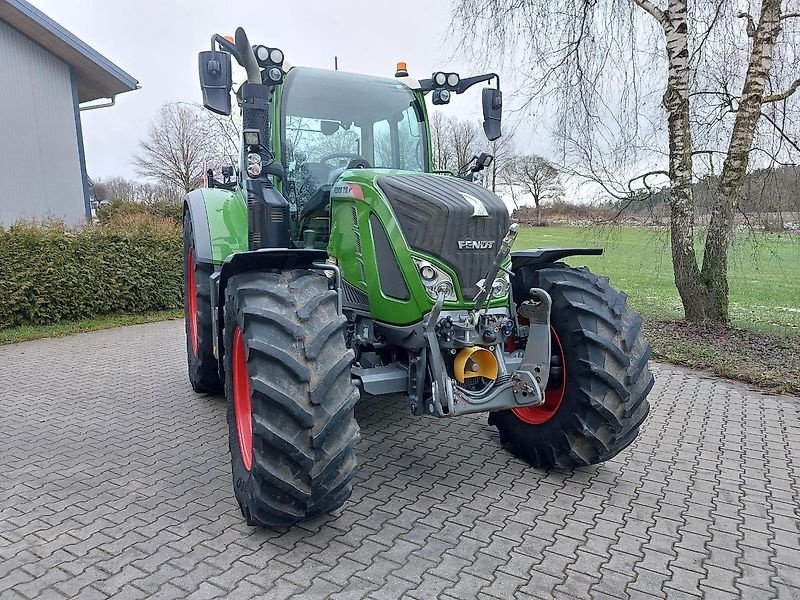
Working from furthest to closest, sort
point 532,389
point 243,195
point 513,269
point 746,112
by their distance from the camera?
point 746,112 < point 243,195 < point 513,269 < point 532,389

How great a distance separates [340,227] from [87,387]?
364 cm

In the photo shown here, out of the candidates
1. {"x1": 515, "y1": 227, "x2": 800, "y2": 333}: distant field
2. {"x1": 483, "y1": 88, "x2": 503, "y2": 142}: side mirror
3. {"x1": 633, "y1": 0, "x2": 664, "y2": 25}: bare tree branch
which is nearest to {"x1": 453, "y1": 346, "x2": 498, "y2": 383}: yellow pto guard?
{"x1": 483, "y1": 88, "x2": 503, "y2": 142}: side mirror

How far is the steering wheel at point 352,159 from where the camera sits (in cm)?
407

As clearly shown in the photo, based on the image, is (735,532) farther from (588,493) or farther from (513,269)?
(513,269)

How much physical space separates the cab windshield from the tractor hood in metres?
0.79

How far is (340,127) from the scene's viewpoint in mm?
4137

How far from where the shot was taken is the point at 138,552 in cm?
283

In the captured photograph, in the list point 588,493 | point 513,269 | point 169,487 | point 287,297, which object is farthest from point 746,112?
point 169,487

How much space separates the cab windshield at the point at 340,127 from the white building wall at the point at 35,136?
9204 mm

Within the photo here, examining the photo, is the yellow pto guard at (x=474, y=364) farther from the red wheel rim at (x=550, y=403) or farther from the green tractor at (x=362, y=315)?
the red wheel rim at (x=550, y=403)

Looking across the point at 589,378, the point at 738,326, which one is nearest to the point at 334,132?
the point at 589,378

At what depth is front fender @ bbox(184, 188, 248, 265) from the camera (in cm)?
446

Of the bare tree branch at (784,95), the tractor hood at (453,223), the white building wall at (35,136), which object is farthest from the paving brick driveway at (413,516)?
the white building wall at (35,136)

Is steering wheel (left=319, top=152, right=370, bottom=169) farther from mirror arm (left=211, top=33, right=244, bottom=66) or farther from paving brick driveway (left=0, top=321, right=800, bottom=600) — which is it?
paving brick driveway (left=0, top=321, right=800, bottom=600)
